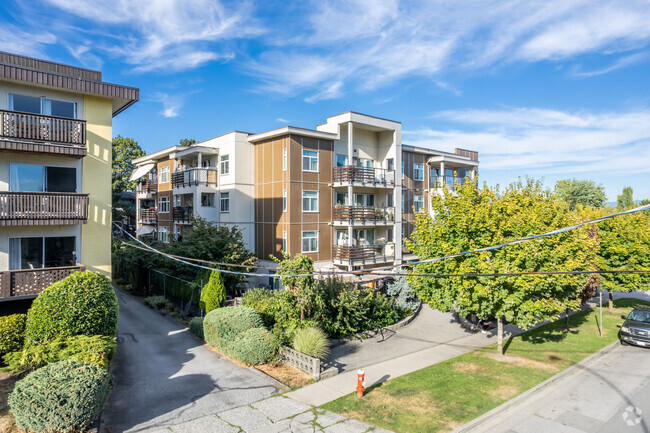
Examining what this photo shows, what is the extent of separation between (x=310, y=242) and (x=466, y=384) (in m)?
16.1

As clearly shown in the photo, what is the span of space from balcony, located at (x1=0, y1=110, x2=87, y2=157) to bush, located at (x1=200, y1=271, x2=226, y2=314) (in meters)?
7.99

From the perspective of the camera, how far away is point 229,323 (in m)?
15.6

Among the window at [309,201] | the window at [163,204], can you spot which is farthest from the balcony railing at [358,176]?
the window at [163,204]

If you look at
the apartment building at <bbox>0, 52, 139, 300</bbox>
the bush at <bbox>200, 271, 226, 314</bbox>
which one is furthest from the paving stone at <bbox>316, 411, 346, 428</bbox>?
the apartment building at <bbox>0, 52, 139, 300</bbox>

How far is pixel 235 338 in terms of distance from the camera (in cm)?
1523

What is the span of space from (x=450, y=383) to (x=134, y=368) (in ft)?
36.8

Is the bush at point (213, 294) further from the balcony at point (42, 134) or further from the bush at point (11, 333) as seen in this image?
the balcony at point (42, 134)

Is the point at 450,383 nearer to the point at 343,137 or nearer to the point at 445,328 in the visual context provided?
the point at 445,328

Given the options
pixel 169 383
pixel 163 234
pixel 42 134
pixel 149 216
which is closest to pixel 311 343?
pixel 169 383

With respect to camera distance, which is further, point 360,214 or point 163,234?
point 163,234

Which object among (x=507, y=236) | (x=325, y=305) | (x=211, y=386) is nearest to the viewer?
(x=211, y=386)

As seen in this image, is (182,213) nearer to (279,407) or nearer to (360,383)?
(279,407)

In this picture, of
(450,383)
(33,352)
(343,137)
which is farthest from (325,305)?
(343,137)

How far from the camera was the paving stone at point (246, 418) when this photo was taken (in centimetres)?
1012
